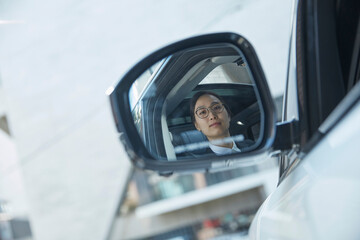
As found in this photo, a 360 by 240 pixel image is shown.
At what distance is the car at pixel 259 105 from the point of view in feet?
1.88

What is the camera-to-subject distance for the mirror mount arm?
24.4 inches

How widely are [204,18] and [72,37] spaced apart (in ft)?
8.78

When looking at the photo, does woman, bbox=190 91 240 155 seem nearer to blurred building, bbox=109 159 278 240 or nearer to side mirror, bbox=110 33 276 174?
side mirror, bbox=110 33 276 174

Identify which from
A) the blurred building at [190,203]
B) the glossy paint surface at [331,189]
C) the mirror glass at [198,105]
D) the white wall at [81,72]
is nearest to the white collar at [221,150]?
the mirror glass at [198,105]

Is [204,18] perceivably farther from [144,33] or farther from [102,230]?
[102,230]

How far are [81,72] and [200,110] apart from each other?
548 cm

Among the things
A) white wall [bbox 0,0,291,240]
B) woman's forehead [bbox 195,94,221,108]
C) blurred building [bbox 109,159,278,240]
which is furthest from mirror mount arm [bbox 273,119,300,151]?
blurred building [bbox 109,159,278,240]

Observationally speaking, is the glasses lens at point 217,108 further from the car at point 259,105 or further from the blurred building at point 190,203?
the blurred building at point 190,203

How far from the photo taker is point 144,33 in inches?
176

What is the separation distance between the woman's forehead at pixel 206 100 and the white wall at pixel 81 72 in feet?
3.51

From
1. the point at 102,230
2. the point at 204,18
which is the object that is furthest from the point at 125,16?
the point at 102,230

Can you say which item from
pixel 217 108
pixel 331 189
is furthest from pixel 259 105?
pixel 331 189

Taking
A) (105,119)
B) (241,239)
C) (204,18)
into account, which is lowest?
(241,239)

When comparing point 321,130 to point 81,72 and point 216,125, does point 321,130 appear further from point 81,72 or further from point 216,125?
point 81,72
